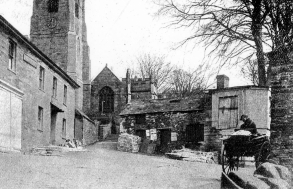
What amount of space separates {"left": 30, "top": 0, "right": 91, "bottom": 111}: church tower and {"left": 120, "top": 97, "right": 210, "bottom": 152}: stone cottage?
13.9 metres

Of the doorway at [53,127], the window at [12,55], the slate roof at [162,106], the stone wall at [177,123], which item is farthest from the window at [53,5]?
the window at [12,55]

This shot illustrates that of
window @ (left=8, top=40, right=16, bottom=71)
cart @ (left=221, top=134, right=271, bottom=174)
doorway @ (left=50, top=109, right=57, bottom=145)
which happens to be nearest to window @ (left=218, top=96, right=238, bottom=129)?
doorway @ (left=50, top=109, right=57, bottom=145)

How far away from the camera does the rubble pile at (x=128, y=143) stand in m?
32.2

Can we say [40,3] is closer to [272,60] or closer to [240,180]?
[272,60]

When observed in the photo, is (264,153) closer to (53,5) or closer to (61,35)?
(61,35)

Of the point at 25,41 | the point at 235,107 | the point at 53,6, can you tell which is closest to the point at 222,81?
the point at 235,107

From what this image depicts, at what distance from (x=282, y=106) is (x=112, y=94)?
42.2 m

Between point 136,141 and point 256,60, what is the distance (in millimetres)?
13812

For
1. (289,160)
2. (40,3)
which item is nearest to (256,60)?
(289,160)

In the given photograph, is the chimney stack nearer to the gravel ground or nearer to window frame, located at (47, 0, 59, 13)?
the gravel ground

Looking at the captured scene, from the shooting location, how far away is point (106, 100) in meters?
53.6

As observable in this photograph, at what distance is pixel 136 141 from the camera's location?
108 ft

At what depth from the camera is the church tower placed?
1865 inches

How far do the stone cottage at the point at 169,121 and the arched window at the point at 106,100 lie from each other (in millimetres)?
17090
